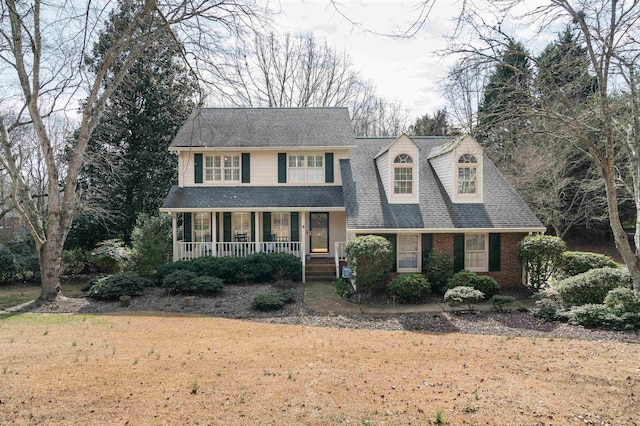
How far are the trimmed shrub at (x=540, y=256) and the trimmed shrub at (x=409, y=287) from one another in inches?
151

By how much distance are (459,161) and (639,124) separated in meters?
5.39

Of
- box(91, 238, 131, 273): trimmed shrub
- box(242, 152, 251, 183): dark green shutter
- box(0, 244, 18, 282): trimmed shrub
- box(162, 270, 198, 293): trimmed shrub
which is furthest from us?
box(242, 152, 251, 183): dark green shutter

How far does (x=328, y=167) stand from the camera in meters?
17.2

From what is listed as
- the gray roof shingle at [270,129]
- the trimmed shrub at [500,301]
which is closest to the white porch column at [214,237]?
the gray roof shingle at [270,129]

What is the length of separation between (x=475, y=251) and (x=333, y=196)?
6.13m

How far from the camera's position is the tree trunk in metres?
11.9

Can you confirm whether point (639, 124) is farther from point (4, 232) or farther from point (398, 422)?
point (4, 232)

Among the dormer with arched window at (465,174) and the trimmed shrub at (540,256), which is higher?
the dormer with arched window at (465,174)

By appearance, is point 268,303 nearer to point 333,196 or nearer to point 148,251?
point 148,251

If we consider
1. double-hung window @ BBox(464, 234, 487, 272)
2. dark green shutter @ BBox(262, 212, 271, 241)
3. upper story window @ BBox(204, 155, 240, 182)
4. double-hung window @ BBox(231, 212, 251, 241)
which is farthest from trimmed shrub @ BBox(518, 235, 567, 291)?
upper story window @ BBox(204, 155, 240, 182)

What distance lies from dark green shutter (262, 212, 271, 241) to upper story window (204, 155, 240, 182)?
215cm

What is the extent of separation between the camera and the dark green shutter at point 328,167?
17.2m

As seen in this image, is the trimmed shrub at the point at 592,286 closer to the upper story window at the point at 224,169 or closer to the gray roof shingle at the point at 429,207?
the gray roof shingle at the point at 429,207

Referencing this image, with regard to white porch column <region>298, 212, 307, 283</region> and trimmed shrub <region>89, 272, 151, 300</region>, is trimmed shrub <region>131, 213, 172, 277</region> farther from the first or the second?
white porch column <region>298, 212, 307, 283</region>
